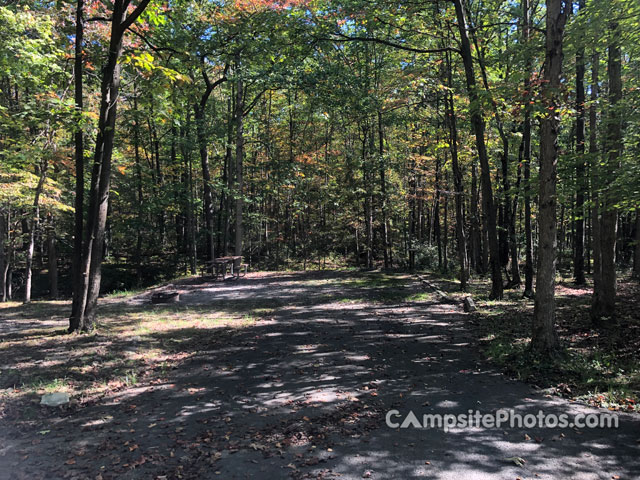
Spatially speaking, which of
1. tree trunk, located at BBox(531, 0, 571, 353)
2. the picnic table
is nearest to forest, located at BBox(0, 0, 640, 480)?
tree trunk, located at BBox(531, 0, 571, 353)

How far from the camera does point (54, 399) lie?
16.0ft

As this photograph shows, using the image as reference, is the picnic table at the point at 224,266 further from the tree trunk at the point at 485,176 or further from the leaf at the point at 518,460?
the leaf at the point at 518,460

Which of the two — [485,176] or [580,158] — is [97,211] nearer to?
[580,158]

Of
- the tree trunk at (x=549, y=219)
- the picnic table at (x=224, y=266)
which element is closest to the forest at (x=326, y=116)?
the tree trunk at (x=549, y=219)

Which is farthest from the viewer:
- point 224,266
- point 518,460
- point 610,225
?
point 224,266

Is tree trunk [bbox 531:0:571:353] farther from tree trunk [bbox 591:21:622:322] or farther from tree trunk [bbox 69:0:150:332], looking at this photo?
tree trunk [bbox 69:0:150:332]

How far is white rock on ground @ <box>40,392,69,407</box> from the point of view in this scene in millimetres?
4824

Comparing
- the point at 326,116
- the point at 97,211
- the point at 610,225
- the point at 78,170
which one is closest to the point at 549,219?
the point at 610,225

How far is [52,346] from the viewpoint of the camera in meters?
7.01

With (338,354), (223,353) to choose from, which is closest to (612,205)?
(338,354)

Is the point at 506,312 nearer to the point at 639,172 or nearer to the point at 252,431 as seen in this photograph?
the point at 639,172

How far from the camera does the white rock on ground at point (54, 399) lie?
4.82 m

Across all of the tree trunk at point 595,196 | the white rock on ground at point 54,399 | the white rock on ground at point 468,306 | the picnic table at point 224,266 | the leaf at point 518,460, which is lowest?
the white rock on ground at point 54,399

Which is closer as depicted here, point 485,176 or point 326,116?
point 485,176
